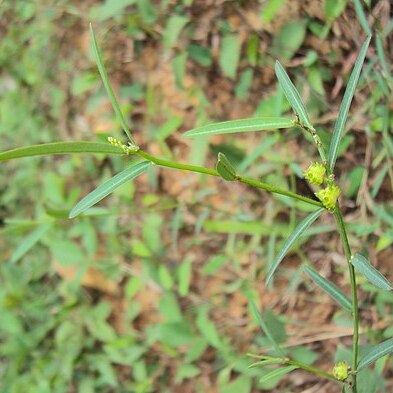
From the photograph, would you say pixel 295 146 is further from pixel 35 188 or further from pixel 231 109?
pixel 35 188

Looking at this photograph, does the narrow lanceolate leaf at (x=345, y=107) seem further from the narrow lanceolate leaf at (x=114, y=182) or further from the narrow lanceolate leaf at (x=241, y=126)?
the narrow lanceolate leaf at (x=114, y=182)

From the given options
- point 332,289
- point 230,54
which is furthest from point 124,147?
point 230,54

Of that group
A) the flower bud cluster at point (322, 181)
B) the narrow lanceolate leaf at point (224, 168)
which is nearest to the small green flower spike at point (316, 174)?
the flower bud cluster at point (322, 181)

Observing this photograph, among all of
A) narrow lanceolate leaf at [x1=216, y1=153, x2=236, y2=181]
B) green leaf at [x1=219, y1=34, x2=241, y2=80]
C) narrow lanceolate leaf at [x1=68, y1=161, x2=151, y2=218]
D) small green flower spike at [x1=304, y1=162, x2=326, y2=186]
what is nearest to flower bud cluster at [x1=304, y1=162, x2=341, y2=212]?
small green flower spike at [x1=304, y1=162, x2=326, y2=186]

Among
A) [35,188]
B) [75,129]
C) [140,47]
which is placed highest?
[140,47]

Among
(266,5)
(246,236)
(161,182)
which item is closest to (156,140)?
(161,182)
